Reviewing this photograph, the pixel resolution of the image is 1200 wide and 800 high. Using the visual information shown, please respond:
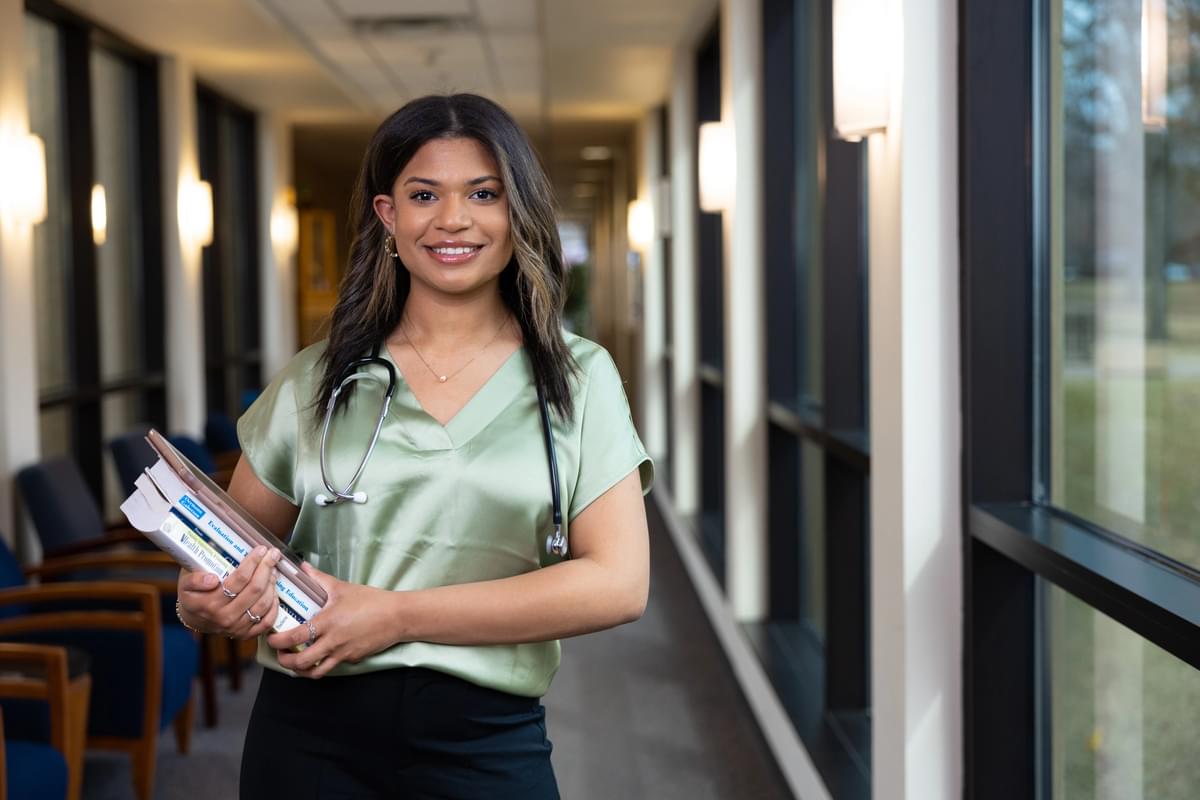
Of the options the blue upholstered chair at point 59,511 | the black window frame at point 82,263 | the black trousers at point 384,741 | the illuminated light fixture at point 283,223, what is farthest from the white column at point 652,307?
the black trousers at point 384,741

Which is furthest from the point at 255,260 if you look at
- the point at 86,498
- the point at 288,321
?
the point at 86,498

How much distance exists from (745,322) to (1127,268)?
2.71m

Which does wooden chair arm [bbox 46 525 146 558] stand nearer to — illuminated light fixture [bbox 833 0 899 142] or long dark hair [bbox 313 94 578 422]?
illuminated light fixture [bbox 833 0 899 142]

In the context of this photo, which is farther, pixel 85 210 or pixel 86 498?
pixel 85 210

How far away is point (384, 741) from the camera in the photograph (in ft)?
4.14

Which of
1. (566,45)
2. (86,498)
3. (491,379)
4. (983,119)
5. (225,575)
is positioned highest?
(566,45)

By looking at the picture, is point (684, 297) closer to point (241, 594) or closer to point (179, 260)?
point (179, 260)

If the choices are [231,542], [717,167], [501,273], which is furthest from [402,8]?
[231,542]

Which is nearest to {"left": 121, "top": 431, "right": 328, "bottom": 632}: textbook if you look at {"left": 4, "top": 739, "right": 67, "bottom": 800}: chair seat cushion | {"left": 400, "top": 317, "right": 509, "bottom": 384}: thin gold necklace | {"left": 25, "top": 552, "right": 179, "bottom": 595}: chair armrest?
{"left": 400, "top": 317, "right": 509, "bottom": 384}: thin gold necklace

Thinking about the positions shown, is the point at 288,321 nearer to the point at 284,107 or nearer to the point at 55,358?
the point at 284,107

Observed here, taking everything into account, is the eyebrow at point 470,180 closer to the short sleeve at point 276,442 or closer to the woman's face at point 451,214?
the woman's face at point 451,214

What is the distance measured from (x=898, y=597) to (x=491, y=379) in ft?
3.98

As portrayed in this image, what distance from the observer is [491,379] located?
1306mm

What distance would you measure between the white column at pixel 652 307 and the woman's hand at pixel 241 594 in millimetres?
6911
